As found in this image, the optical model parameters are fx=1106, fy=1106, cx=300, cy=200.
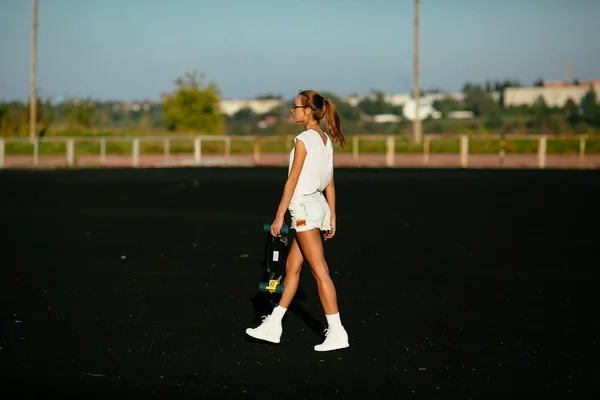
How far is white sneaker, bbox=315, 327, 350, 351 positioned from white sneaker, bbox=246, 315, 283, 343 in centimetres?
30

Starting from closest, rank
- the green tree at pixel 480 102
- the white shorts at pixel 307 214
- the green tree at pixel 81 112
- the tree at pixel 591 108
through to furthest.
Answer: the white shorts at pixel 307 214, the green tree at pixel 81 112, the tree at pixel 591 108, the green tree at pixel 480 102

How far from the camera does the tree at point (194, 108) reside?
A: 261 feet

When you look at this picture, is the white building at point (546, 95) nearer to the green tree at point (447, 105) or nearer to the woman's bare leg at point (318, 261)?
the green tree at point (447, 105)

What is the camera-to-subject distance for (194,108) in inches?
3150

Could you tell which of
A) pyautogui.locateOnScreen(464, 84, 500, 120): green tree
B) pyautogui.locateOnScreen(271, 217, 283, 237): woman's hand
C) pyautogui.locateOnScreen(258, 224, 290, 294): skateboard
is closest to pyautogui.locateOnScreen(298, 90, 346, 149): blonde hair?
pyautogui.locateOnScreen(271, 217, 283, 237): woman's hand

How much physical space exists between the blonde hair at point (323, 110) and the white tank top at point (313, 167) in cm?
6

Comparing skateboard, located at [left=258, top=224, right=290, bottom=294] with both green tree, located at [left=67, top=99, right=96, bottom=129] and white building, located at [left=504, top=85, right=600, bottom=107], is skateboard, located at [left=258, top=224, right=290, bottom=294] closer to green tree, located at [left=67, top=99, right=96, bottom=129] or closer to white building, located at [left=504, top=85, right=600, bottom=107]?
green tree, located at [left=67, top=99, right=96, bottom=129]

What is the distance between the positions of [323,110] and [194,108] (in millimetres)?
73720

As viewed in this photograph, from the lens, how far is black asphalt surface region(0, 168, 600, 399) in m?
6.14

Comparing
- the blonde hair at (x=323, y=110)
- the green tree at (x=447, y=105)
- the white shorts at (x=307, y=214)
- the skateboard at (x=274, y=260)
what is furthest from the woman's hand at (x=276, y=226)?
the green tree at (x=447, y=105)

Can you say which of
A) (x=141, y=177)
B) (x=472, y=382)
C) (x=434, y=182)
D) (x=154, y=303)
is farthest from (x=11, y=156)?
(x=472, y=382)

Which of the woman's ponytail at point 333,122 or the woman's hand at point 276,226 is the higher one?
the woman's ponytail at point 333,122

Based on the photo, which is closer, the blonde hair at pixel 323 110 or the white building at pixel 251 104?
the blonde hair at pixel 323 110

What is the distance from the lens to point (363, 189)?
25844 millimetres
